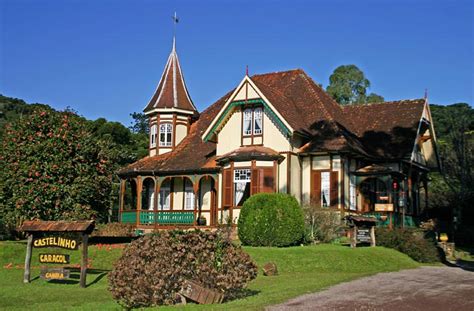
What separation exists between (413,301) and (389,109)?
24.0m

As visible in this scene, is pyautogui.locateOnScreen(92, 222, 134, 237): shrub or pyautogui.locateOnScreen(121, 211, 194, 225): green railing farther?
pyautogui.locateOnScreen(121, 211, 194, 225): green railing

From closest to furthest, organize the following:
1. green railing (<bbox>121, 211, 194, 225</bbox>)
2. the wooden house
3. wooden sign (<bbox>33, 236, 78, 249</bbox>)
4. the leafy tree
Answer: wooden sign (<bbox>33, 236, 78, 249</bbox>)
the wooden house
green railing (<bbox>121, 211, 194, 225</bbox>)
the leafy tree

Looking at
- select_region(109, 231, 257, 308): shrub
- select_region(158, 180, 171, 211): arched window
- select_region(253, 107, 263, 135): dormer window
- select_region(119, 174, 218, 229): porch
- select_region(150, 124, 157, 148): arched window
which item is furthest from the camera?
select_region(150, 124, 157, 148): arched window

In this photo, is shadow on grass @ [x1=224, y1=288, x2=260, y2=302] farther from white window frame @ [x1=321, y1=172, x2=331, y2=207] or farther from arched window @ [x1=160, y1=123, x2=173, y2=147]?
arched window @ [x1=160, y1=123, x2=173, y2=147]

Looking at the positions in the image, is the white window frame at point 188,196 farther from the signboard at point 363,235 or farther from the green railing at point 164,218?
the signboard at point 363,235

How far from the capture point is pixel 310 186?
3080 cm

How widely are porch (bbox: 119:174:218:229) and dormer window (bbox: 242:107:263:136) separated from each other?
320cm

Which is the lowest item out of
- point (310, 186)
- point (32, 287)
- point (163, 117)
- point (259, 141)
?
point (32, 287)

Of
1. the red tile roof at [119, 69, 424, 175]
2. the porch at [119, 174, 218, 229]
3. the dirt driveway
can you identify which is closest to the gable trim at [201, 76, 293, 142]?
the red tile roof at [119, 69, 424, 175]

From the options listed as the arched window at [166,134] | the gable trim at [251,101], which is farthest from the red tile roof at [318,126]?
the arched window at [166,134]

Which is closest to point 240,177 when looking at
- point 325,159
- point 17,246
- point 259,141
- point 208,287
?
point 259,141

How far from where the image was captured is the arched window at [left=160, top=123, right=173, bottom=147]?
3794cm

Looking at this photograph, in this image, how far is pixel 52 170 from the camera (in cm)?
2770

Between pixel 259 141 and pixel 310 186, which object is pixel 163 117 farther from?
pixel 310 186
